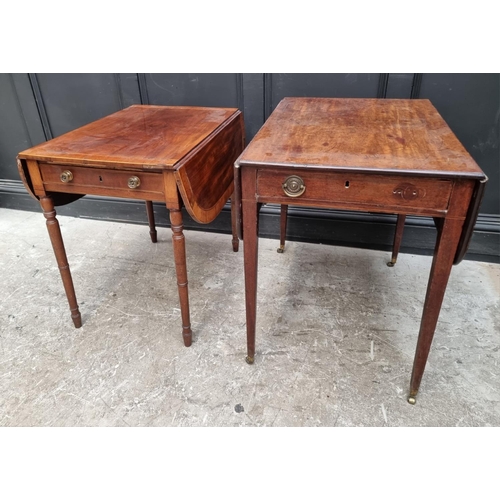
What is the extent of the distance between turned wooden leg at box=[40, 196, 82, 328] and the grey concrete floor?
9 centimetres

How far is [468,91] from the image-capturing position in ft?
6.09

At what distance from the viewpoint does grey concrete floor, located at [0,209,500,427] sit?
1360 mm

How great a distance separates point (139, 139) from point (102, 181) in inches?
9.1

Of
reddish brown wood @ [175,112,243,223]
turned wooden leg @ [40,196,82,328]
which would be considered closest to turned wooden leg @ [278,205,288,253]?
reddish brown wood @ [175,112,243,223]

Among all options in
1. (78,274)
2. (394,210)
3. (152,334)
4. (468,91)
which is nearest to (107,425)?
(152,334)

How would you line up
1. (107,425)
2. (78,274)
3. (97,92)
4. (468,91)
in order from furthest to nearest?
(97,92)
(78,274)
(468,91)
(107,425)

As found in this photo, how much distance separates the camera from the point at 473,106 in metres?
1.88

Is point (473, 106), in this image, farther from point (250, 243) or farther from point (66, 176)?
point (66, 176)

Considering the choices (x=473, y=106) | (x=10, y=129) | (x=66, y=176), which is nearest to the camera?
(x=66, y=176)

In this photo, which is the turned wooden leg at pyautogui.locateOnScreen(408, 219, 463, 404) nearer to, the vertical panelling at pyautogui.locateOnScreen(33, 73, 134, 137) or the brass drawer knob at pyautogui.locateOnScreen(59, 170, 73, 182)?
the brass drawer knob at pyautogui.locateOnScreen(59, 170, 73, 182)

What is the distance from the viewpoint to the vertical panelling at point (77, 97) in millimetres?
2287

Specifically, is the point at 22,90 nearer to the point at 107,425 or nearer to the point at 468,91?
the point at 107,425

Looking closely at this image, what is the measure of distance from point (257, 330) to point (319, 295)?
14.6 inches

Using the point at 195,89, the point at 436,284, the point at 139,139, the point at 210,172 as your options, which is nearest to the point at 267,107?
the point at 195,89
